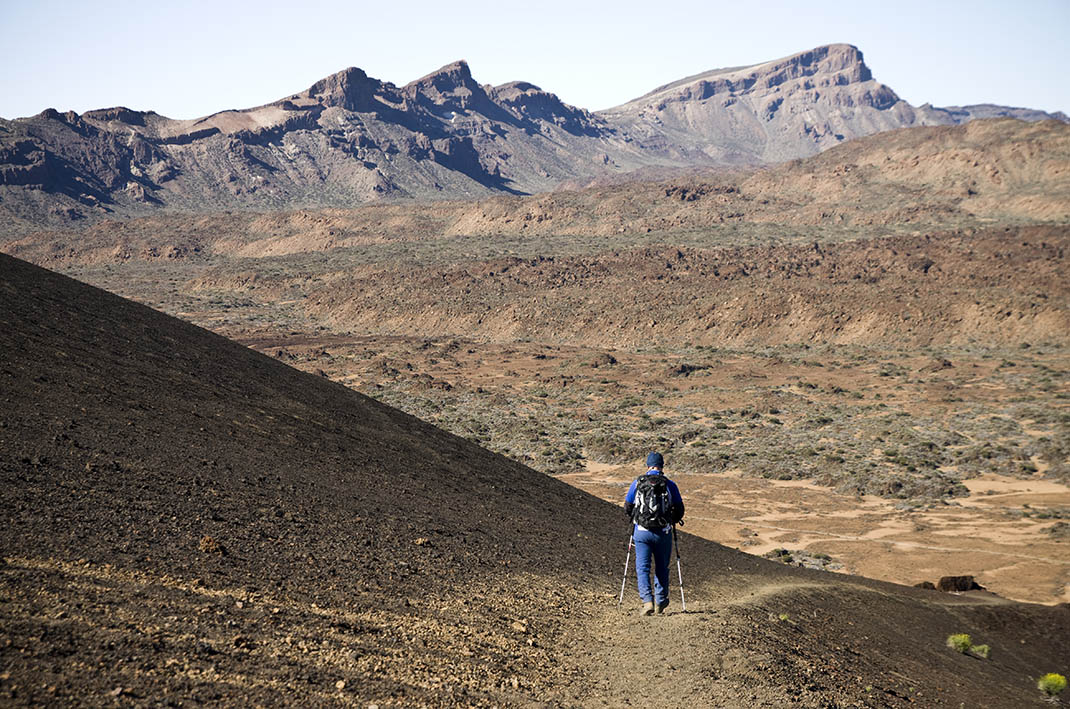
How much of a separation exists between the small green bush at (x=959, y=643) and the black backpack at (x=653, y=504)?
6770 mm

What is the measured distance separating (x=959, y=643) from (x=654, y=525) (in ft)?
23.0

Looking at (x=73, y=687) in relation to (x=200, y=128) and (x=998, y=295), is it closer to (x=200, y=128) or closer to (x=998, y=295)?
(x=998, y=295)

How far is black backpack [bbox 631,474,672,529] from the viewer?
941 centimetres

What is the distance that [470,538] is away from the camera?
1273cm

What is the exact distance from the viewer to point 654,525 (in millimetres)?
9445

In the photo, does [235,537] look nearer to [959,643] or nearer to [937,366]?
[959,643]

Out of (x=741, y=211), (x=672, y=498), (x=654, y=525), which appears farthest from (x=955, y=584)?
(x=741, y=211)

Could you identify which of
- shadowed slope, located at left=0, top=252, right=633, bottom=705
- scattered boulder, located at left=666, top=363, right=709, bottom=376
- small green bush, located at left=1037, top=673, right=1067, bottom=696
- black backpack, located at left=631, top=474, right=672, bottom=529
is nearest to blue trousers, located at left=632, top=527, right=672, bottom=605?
black backpack, located at left=631, top=474, right=672, bottom=529

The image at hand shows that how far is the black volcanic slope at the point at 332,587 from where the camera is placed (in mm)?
6559

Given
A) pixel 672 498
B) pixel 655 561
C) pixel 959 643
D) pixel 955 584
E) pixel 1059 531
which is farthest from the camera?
pixel 1059 531

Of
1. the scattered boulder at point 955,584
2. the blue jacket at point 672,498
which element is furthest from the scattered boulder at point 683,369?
the blue jacket at point 672,498

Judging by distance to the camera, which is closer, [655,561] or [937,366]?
[655,561]

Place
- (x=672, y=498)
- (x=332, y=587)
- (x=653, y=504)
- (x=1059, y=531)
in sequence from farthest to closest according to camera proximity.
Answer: (x=1059, y=531) < (x=672, y=498) < (x=653, y=504) < (x=332, y=587)

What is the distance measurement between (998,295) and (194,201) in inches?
5778
